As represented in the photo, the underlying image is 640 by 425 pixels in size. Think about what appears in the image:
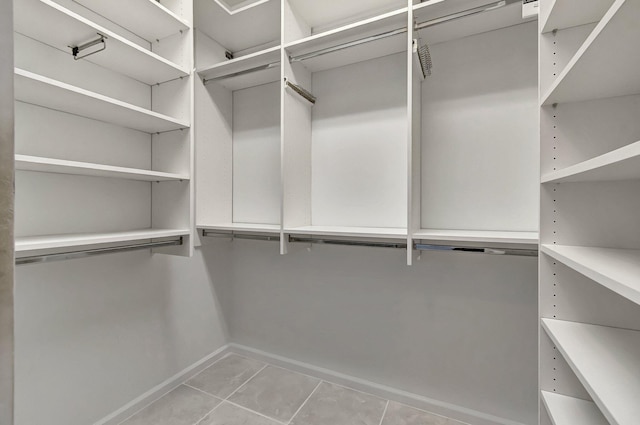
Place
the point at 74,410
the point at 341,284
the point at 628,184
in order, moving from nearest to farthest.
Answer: the point at 628,184, the point at 74,410, the point at 341,284

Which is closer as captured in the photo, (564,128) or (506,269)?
(564,128)

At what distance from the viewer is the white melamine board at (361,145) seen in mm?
1779

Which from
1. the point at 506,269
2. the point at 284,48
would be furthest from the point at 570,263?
the point at 284,48

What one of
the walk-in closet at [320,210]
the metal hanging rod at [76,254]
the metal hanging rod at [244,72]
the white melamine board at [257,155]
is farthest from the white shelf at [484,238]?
the metal hanging rod at [76,254]

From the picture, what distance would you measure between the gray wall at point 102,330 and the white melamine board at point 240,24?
1.57 metres

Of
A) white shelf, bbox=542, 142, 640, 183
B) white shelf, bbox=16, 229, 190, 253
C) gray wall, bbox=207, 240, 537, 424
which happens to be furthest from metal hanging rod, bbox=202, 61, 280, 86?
white shelf, bbox=542, 142, 640, 183

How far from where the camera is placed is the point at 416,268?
1.75m

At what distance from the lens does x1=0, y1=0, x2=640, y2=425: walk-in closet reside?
3.36 ft

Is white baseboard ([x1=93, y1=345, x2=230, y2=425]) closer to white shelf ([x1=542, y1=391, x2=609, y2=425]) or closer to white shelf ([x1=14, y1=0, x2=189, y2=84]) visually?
white shelf ([x1=14, y1=0, x2=189, y2=84])

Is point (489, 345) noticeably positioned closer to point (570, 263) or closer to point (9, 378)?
point (570, 263)

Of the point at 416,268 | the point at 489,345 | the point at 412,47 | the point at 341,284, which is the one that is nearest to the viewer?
the point at 412,47

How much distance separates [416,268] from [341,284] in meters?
0.50

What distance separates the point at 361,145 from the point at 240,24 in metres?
1.16

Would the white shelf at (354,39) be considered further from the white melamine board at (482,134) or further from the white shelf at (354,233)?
the white shelf at (354,233)
